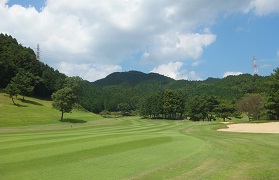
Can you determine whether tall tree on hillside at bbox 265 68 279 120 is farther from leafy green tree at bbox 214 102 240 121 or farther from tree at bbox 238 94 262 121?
leafy green tree at bbox 214 102 240 121

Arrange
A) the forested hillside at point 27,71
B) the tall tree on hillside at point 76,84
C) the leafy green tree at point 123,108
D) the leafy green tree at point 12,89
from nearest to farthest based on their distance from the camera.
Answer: the leafy green tree at point 12,89 → the forested hillside at point 27,71 → the tall tree on hillside at point 76,84 → the leafy green tree at point 123,108

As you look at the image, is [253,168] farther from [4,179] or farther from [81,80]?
[81,80]

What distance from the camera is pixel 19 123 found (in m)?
70.1

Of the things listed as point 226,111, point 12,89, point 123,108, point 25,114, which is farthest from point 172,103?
point 12,89

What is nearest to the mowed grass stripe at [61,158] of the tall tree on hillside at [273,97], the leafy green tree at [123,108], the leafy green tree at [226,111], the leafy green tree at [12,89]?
the tall tree on hillside at [273,97]

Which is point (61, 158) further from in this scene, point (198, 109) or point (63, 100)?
point (198, 109)

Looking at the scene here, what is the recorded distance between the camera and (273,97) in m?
59.5

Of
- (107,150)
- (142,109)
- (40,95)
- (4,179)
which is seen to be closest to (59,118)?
(40,95)

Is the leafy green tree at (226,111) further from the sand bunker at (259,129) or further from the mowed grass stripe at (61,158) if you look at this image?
the mowed grass stripe at (61,158)

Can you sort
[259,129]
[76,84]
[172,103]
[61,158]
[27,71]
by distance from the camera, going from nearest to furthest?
[61,158] < [259,129] < [172,103] < [27,71] < [76,84]

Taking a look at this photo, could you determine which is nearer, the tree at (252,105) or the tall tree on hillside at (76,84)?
the tree at (252,105)

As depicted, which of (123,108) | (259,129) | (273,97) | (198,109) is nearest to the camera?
(259,129)

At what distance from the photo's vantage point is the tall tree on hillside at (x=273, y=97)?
194 ft

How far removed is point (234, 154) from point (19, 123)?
211 feet
